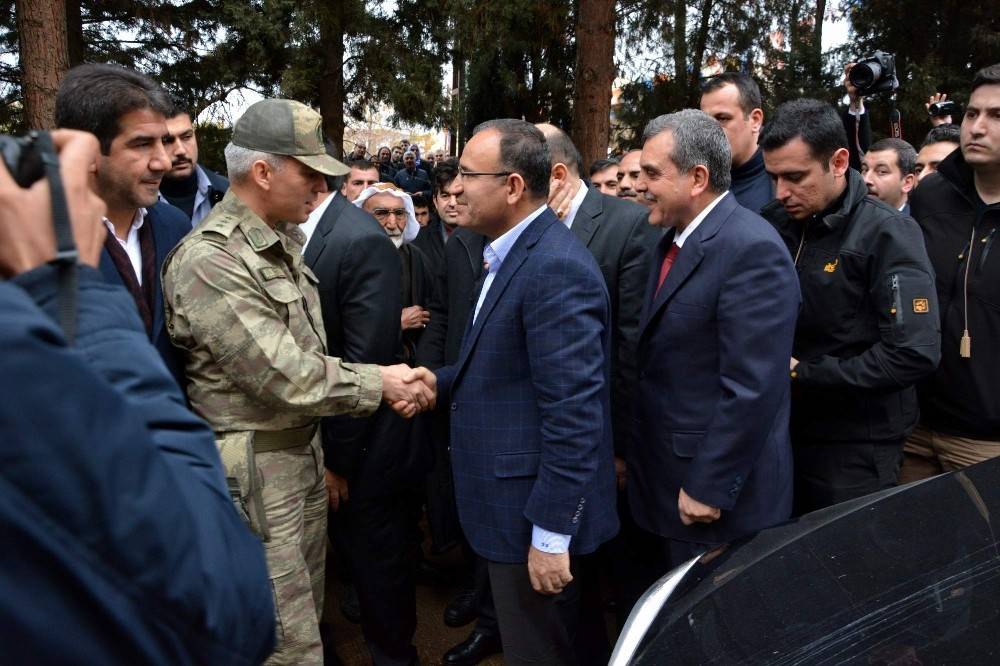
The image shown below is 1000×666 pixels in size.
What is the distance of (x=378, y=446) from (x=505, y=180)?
1.19 metres

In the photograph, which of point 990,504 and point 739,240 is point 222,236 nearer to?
point 739,240

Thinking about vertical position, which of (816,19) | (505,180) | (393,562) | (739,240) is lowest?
(393,562)

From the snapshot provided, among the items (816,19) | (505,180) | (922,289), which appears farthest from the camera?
(816,19)

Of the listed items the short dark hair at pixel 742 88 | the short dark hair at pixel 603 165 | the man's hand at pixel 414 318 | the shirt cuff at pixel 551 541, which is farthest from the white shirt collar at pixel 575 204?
the short dark hair at pixel 603 165

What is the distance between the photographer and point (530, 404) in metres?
2.39

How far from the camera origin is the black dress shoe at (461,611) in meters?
3.80

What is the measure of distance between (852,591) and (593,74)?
708cm

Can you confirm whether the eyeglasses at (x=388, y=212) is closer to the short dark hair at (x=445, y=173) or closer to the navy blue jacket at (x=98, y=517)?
the short dark hair at (x=445, y=173)

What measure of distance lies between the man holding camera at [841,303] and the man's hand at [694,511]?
70 centimetres

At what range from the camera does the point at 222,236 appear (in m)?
2.30

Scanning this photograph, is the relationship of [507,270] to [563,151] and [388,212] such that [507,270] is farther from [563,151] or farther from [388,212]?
[388,212]

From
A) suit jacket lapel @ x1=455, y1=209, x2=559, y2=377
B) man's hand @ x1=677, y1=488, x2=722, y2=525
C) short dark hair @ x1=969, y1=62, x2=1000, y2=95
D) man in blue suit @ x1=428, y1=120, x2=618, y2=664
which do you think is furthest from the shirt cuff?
short dark hair @ x1=969, y1=62, x2=1000, y2=95

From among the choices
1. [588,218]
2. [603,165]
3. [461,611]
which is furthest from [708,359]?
[603,165]

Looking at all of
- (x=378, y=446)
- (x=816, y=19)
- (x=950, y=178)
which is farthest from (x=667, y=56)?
(x=378, y=446)
